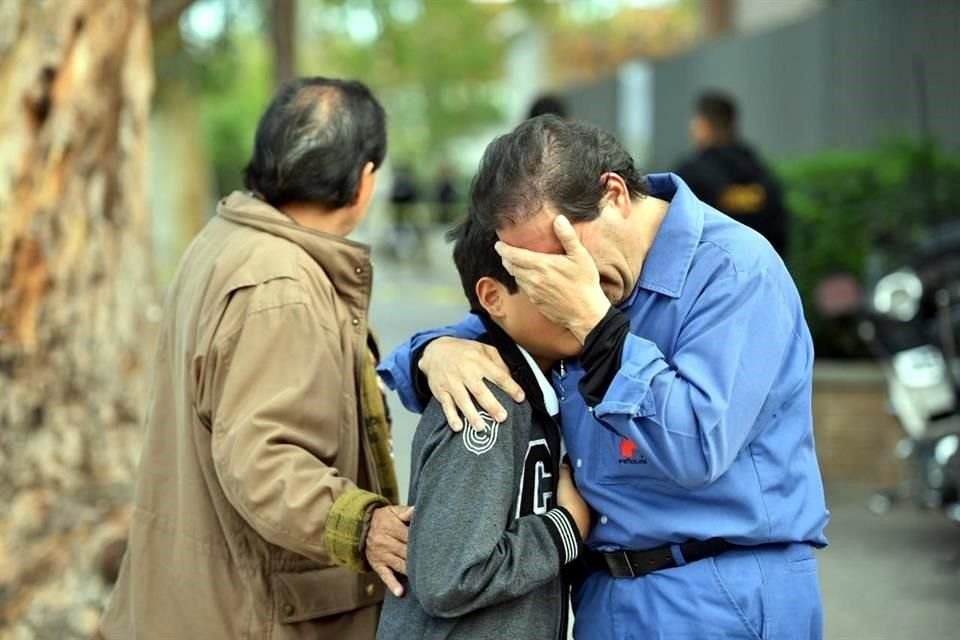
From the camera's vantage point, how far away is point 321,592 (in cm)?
350

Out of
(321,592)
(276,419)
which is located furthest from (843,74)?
(276,419)

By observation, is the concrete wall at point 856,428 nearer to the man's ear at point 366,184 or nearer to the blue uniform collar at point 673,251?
the man's ear at point 366,184

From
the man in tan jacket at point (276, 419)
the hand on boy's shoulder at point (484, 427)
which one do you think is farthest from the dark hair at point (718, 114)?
the hand on boy's shoulder at point (484, 427)

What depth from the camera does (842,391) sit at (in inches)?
350

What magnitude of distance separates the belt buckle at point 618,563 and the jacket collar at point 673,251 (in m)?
0.46

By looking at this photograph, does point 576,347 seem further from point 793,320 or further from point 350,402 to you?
point 350,402

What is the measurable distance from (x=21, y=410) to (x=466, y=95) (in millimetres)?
46182

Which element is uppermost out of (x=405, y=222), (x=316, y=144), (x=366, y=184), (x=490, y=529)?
(x=316, y=144)

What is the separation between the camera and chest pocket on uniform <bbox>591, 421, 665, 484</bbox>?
2740 millimetres

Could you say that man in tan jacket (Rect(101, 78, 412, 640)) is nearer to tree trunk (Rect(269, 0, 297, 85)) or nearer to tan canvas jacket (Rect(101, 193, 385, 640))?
tan canvas jacket (Rect(101, 193, 385, 640))

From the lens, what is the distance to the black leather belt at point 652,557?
2.76 meters

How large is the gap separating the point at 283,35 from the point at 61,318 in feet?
22.7

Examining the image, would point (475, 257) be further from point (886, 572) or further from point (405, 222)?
point (405, 222)

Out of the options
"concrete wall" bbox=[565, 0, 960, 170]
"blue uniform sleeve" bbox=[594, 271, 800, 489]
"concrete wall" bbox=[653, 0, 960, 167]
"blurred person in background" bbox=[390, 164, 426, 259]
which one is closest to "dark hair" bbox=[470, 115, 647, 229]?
"blue uniform sleeve" bbox=[594, 271, 800, 489]
